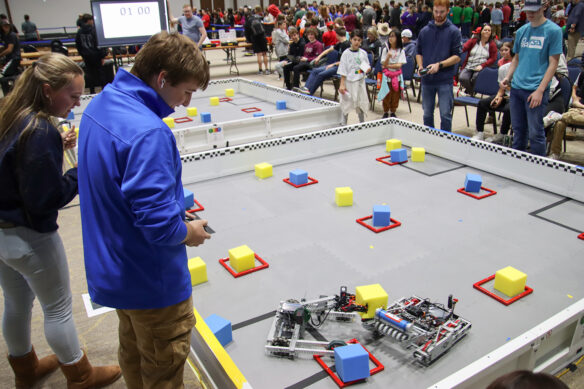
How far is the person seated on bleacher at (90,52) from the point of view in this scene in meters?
8.20

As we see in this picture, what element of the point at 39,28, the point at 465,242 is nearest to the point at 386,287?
the point at 465,242

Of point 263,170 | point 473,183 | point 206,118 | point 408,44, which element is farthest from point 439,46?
point 408,44

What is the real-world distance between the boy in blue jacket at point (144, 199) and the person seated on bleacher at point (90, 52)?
7.80 metres

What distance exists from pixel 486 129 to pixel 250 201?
3.93 metres

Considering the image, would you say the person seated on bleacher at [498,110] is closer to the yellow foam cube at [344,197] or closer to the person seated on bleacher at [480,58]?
the person seated on bleacher at [480,58]

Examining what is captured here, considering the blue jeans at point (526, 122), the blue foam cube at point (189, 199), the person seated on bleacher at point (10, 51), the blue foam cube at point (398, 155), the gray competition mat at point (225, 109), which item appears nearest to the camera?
the blue foam cube at point (189, 199)

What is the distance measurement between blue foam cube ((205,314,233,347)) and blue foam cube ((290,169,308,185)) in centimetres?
204

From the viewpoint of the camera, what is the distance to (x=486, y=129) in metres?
6.19

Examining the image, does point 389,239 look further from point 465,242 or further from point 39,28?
point 39,28

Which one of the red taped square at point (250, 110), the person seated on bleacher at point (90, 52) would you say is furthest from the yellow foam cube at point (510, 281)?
the person seated on bleacher at point (90, 52)

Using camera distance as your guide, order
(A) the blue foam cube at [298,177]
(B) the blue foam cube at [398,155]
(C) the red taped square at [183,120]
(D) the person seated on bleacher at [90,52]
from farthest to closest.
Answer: (D) the person seated on bleacher at [90,52] → (C) the red taped square at [183,120] → (B) the blue foam cube at [398,155] → (A) the blue foam cube at [298,177]

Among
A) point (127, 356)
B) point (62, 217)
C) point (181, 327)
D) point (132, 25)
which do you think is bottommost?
point (62, 217)

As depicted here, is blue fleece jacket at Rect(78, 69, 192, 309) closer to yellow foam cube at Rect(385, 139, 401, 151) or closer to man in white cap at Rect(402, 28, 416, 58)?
yellow foam cube at Rect(385, 139, 401, 151)

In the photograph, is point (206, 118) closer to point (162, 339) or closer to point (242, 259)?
point (242, 259)
